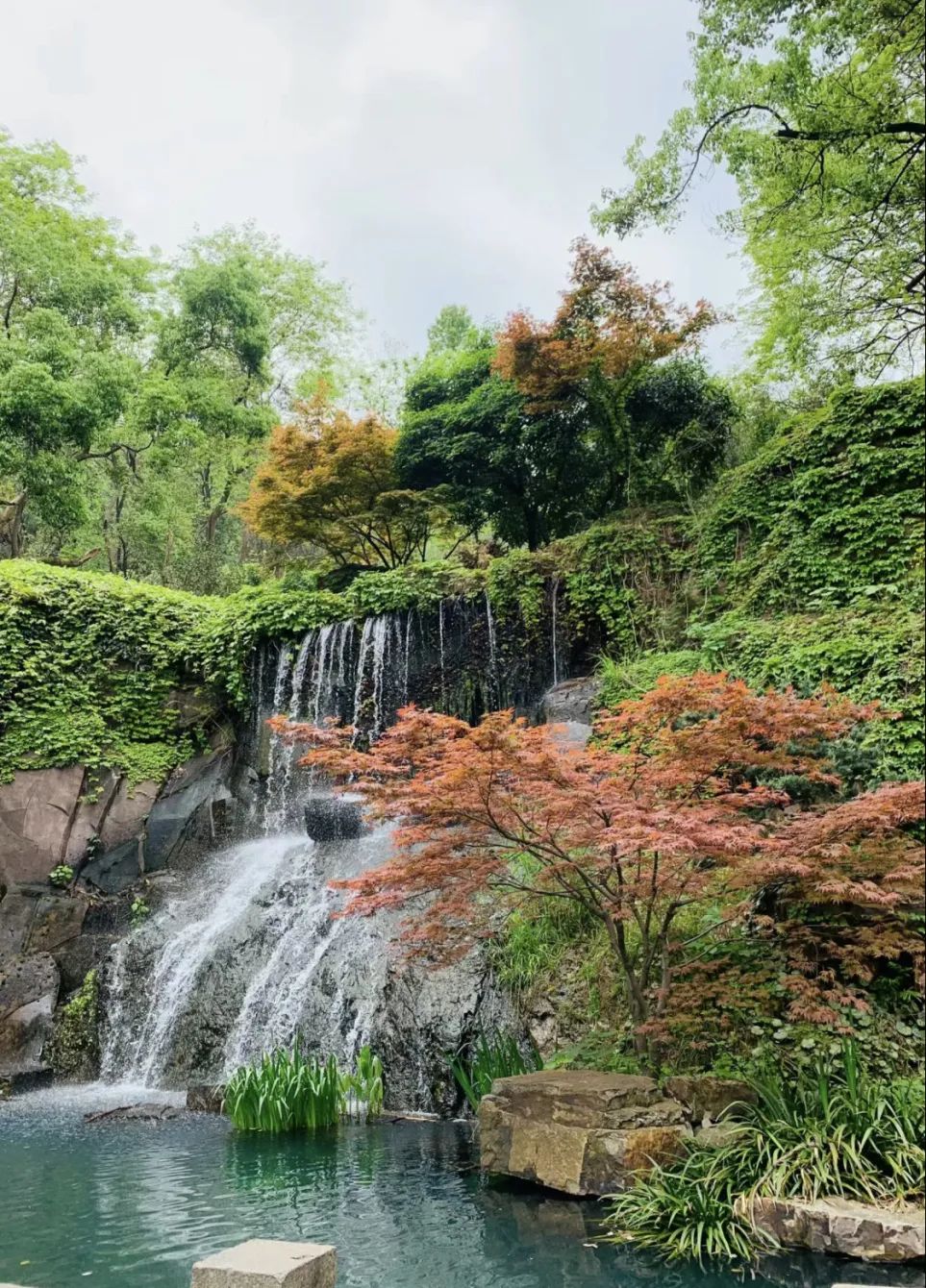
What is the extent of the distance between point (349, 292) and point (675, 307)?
17.3 metres

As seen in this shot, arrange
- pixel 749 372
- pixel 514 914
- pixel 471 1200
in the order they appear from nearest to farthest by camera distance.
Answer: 1. pixel 471 1200
2. pixel 514 914
3. pixel 749 372

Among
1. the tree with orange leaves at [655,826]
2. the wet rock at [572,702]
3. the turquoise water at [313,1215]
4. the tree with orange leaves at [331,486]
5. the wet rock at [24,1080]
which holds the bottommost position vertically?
the wet rock at [24,1080]

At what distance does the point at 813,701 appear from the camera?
6539 mm

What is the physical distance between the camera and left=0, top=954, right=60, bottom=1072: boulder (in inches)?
408

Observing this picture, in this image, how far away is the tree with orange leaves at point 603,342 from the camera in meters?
16.8

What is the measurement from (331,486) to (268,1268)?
17100 millimetres

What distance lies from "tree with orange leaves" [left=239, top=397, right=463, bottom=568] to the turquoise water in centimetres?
1368

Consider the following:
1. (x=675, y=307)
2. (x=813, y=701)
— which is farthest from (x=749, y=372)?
(x=813, y=701)

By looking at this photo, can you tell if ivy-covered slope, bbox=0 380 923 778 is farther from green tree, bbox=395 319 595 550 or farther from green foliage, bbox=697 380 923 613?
green tree, bbox=395 319 595 550

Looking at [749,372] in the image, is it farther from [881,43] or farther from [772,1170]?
[772,1170]

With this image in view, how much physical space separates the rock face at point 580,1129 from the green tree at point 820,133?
11.2 metres

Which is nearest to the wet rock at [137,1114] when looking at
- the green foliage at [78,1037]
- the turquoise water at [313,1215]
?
the turquoise water at [313,1215]

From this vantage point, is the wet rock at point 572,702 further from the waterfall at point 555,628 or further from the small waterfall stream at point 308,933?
the small waterfall stream at point 308,933

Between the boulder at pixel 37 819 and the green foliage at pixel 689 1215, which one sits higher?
the boulder at pixel 37 819
